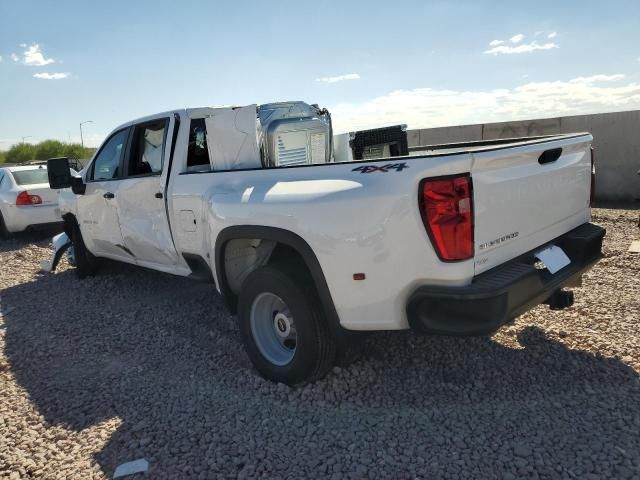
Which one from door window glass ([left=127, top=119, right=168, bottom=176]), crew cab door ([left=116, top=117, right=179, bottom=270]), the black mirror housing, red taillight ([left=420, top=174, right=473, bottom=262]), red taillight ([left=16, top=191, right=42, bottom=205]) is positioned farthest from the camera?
red taillight ([left=16, top=191, right=42, bottom=205])

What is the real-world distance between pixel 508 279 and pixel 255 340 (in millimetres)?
1751

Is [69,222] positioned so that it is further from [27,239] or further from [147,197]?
[27,239]

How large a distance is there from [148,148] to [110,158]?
827 millimetres

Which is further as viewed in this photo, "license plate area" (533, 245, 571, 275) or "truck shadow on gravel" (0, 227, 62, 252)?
"truck shadow on gravel" (0, 227, 62, 252)

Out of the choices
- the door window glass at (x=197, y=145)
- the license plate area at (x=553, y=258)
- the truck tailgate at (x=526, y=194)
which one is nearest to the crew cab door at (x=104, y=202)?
the door window glass at (x=197, y=145)

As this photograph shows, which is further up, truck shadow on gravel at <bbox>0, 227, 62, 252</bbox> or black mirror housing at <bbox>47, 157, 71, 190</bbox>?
black mirror housing at <bbox>47, 157, 71, 190</bbox>

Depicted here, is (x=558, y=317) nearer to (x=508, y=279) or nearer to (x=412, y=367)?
(x=412, y=367)

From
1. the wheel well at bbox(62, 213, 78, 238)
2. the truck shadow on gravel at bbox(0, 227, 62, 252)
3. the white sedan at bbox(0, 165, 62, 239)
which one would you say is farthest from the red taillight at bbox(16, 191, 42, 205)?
the wheel well at bbox(62, 213, 78, 238)

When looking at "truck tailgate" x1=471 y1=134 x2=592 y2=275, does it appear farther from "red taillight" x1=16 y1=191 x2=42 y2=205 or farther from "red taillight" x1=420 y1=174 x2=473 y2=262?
"red taillight" x1=16 y1=191 x2=42 y2=205

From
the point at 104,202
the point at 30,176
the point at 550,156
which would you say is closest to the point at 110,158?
the point at 104,202

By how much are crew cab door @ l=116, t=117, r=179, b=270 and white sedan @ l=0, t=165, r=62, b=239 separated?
5.09 meters

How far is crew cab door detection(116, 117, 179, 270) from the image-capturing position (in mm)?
4668

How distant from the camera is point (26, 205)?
9.63 meters

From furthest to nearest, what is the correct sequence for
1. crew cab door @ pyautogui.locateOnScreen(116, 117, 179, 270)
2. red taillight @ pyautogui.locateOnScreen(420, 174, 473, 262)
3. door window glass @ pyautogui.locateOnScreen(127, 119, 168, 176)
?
door window glass @ pyautogui.locateOnScreen(127, 119, 168, 176) < crew cab door @ pyautogui.locateOnScreen(116, 117, 179, 270) < red taillight @ pyautogui.locateOnScreen(420, 174, 473, 262)
